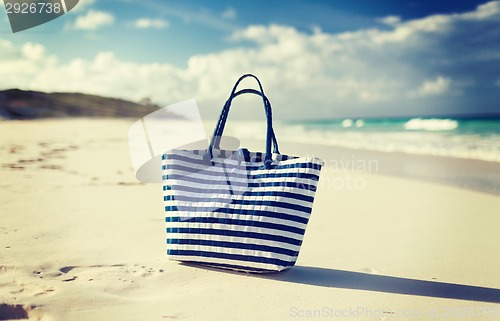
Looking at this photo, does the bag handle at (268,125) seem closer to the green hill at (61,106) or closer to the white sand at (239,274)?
the white sand at (239,274)

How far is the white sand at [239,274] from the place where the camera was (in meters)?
2.11

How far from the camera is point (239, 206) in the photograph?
255 cm

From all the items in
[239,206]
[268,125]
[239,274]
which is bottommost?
[239,274]

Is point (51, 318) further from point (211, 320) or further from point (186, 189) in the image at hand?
point (186, 189)

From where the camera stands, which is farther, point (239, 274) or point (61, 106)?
point (61, 106)

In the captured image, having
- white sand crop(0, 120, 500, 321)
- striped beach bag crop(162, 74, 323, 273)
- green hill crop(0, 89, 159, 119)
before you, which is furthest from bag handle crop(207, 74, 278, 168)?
green hill crop(0, 89, 159, 119)

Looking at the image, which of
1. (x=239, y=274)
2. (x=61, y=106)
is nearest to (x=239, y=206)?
(x=239, y=274)

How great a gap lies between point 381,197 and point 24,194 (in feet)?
11.3

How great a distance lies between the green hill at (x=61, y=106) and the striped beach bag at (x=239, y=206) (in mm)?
12132

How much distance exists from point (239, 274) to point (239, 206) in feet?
1.20

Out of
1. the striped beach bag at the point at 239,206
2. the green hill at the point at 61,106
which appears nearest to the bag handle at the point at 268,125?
the striped beach bag at the point at 239,206

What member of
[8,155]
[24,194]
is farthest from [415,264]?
[8,155]

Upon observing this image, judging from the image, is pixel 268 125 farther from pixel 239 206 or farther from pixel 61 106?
pixel 61 106

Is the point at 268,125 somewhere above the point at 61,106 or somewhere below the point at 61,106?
below
